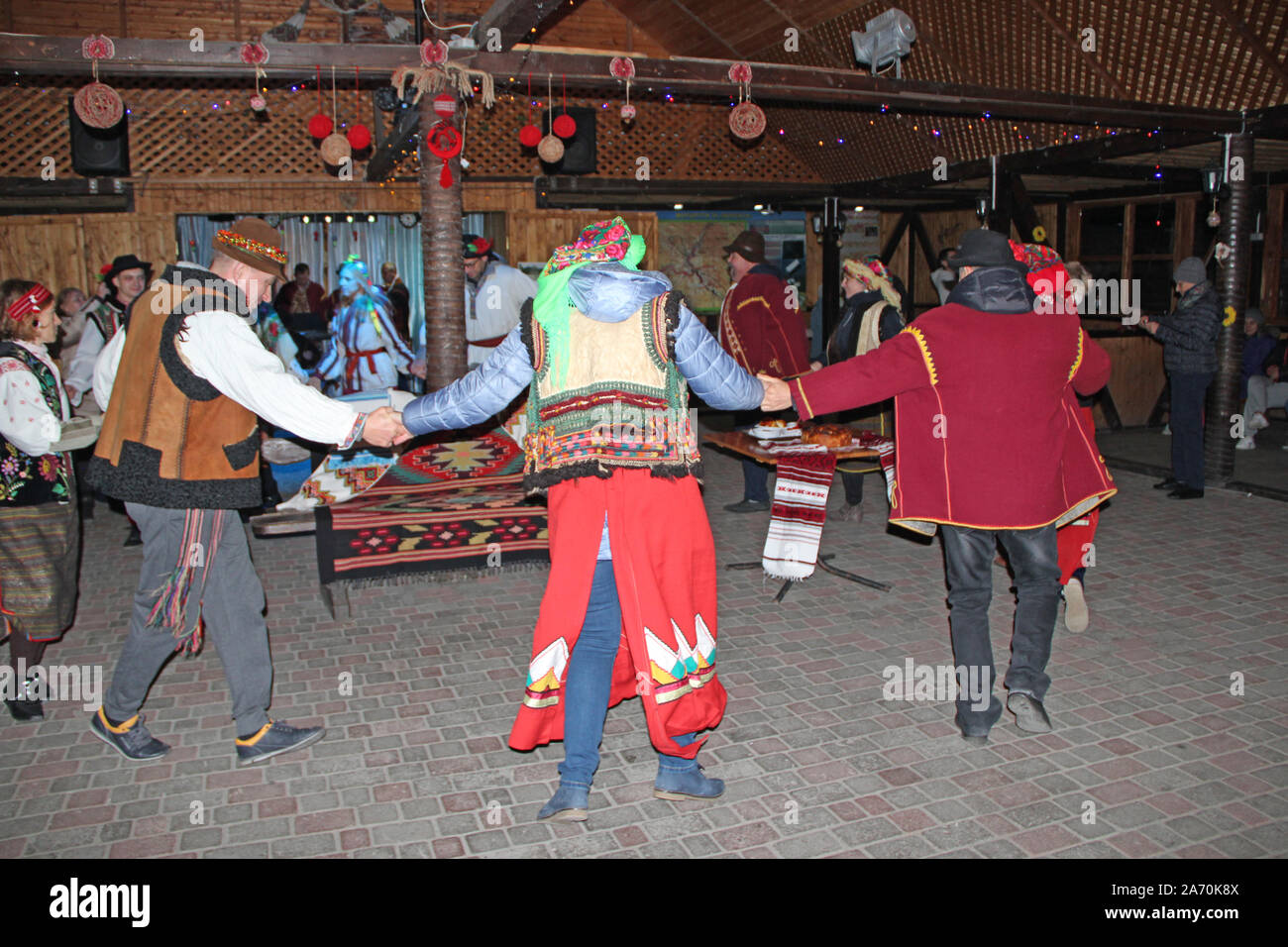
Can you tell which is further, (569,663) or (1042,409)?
(1042,409)

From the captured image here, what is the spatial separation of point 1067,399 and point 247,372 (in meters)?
3.00

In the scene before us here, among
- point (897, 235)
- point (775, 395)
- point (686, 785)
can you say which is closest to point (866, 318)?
point (775, 395)

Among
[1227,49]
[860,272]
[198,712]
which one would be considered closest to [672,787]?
[198,712]

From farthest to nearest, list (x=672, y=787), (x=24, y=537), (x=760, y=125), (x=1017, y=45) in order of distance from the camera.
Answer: (x=1017, y=45)
(x=760, y=125)
(x=24, y=537)
(x=672, y=787)

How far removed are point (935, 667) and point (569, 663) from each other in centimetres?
213

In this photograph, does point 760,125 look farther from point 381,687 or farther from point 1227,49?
point 381,687

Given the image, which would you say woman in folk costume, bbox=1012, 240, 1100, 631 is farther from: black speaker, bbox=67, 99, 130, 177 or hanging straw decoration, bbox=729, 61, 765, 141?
black speaker, bbox=67, 99, 130, 177

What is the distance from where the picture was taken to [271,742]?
369 cm

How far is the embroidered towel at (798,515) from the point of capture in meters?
5.28

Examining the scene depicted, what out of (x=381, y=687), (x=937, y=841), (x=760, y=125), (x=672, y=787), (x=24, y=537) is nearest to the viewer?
(x=937, y=841)

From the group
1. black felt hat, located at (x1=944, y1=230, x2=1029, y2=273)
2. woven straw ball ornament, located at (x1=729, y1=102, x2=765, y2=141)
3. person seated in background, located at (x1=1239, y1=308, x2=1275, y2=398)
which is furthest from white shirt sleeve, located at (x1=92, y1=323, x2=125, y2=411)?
person seated in background, located at (x1=1239, y1=308, x2=1275, y2=398)

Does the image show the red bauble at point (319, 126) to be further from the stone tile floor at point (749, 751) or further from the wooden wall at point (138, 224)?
the wooden wall at point (138, 224)

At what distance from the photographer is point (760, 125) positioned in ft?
25.7

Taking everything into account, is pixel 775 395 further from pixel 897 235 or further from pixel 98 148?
pixel 897 235
